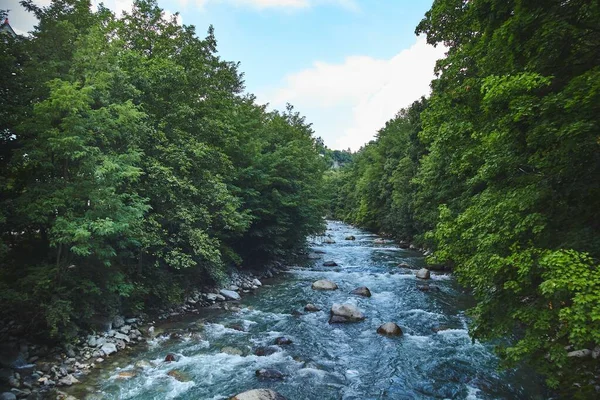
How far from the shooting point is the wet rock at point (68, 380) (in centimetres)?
865

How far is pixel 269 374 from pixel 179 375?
2604 millimetres

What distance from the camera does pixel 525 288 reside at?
6.52m

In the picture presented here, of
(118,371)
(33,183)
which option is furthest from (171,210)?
(118,371)

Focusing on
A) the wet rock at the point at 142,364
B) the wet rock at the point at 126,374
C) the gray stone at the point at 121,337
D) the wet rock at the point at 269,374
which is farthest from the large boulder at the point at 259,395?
the gray stone at the point at 121,337

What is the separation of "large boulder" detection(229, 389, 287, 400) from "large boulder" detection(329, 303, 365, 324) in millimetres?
6267

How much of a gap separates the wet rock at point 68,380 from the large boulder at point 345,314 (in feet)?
30.1

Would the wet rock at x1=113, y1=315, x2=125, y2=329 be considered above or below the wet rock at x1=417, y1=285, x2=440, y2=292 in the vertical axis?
above

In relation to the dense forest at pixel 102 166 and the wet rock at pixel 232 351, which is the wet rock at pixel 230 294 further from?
the wet rock at pixel 232 351

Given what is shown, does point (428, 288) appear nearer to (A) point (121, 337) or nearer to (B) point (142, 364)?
→ (B) point (142, 364)

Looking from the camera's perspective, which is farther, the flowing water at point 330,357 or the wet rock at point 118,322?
the wet rock at point 118,322

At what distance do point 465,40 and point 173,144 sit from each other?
11359 millimetres

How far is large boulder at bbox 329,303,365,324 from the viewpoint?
47.6 ft

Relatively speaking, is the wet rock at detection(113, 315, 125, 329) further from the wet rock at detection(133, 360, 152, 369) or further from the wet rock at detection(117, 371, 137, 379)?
the wet rock at detection(117, 371, 137, 379)

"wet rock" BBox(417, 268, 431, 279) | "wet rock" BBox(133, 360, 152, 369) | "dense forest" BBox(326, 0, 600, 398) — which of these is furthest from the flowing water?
"wet rock" BBox(417, 268, 431, 279)
